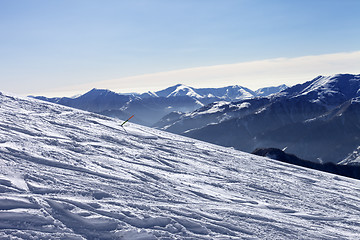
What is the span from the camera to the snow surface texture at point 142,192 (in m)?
8.05

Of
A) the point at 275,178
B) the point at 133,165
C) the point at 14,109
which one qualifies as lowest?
the point at 275,178

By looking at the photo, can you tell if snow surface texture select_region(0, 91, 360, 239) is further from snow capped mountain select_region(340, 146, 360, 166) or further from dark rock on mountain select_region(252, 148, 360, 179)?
snow capped mountain select_region(340, 146, 360, 166)

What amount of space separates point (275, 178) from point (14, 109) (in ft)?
54.9

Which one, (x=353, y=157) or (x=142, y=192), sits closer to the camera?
(x=142, y=192)

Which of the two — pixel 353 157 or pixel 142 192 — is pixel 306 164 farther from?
pixel 353 157

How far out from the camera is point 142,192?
1081 centimetres

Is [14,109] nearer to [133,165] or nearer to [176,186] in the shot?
[133,165]

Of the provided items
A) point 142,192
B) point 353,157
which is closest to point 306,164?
point 142,192

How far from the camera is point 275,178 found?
1712 centimetres

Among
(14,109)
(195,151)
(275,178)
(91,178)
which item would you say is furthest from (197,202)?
(14,109)

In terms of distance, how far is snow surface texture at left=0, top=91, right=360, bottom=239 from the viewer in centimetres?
805

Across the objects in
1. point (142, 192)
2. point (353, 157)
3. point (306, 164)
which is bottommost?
point (353, 157)

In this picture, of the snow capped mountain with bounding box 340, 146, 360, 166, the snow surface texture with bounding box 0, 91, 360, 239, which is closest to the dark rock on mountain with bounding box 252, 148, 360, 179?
the snow surface texture with bounding box 0, 91, 360, 239

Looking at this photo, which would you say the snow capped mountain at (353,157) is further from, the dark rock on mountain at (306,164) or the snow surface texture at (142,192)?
the snow surface texture at (142,192)
